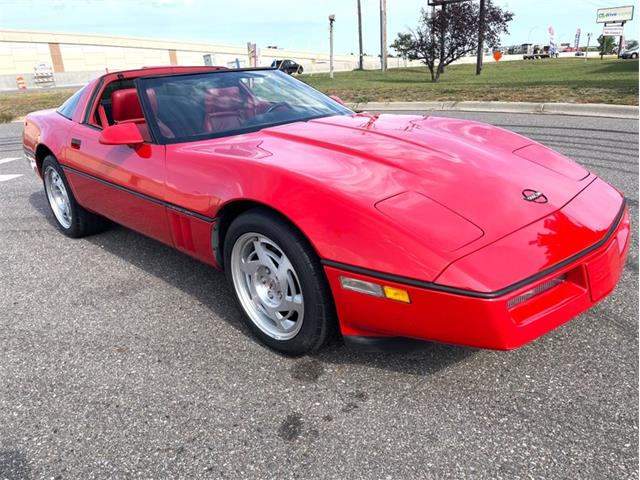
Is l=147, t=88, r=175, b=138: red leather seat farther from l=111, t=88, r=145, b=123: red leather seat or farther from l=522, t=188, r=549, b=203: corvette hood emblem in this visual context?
l=522, t=188, r=549, b=203: corvette hood emblem

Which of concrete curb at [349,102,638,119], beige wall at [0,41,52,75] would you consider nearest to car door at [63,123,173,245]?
concrete curb at [349,102,638,119]

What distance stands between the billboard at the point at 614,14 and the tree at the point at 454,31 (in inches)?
1007

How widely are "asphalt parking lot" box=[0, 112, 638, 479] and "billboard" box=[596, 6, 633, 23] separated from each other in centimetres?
4733

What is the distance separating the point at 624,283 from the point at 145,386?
2560mm

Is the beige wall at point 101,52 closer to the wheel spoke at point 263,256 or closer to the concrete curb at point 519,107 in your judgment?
the concrete curb at point 519,107

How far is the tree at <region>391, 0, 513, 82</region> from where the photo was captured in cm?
2108

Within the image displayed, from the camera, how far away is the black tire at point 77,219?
3854mm

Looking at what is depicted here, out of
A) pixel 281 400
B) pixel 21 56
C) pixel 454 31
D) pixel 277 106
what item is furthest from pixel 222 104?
pixel 21 56

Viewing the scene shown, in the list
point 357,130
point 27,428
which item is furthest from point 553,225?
point 27,428

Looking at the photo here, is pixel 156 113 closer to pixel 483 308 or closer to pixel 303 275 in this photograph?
pixel 303 275

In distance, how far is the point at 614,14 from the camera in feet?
137

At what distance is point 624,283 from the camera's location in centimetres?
283

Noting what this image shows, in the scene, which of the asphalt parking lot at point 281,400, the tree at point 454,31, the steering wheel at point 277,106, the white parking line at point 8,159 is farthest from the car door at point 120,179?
the tree at point 454,31

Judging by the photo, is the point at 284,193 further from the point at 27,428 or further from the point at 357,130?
the point at 27,428
